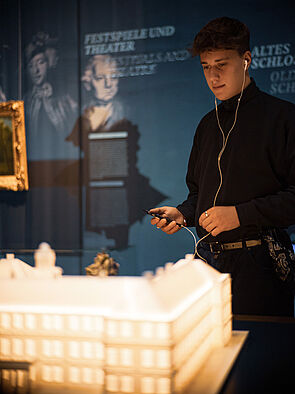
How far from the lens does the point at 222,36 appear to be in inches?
61.8

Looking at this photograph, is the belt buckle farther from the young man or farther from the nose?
the nose

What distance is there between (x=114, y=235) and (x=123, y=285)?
3.22 metres

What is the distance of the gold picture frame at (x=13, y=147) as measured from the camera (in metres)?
4.05

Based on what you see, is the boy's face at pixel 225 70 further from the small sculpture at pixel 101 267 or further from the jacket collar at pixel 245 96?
the small sculpture at pixel 101 267

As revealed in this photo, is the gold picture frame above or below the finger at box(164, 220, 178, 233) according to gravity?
above

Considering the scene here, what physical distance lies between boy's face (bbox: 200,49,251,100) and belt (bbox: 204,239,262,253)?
528 mm

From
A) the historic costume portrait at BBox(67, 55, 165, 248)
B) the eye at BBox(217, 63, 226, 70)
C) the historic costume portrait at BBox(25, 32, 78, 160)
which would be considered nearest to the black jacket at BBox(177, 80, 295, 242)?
the eye at BBox(217, 63, 226, 70)

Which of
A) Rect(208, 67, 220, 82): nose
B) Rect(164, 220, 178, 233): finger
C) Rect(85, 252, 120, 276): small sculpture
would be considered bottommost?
Rect(85, 252, 120, 276): small sculpture

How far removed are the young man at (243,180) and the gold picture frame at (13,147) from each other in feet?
8.76

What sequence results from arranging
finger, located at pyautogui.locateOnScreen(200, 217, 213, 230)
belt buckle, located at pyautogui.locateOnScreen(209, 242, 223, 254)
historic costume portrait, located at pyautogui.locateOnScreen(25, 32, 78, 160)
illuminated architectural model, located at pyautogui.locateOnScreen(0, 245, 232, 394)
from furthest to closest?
1. historic costume portrait, located at pyautogui.locateOnScreen(25, 32, 78, 160)
2. belt buckle, located at pyautogui.locateOnScreen(209, 242, 223, 254)
3. finger, located at pyautogui.locateOnScreen(200, 217, 213, 230)
4. illuminated architectural model, located at pyautogui.locateOnScreen(0, 245, 232, 394)

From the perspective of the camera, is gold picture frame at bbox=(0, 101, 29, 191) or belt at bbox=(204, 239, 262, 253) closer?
belt at bbox=(204, 239, 262, 253)

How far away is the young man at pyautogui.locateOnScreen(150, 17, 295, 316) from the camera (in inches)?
57.9

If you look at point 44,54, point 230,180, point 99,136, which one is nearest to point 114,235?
point 99,136

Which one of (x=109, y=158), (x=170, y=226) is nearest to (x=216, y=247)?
(x=170, y=226)
